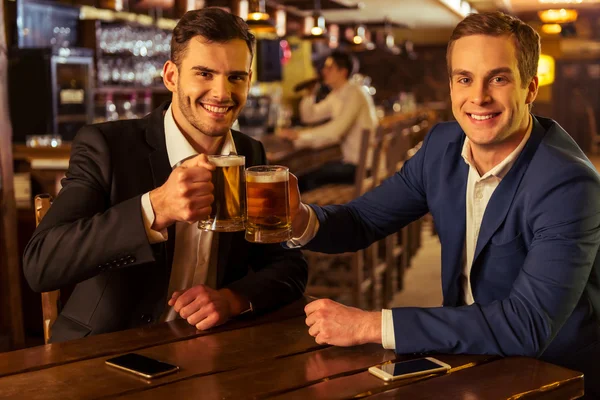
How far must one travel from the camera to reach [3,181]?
3.95 m

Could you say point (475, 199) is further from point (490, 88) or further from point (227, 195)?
point (227, 195)

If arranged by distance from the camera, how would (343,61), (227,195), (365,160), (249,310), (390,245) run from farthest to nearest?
(343,61) < (390,245) < (365,160) < (249,310) < (227,195)

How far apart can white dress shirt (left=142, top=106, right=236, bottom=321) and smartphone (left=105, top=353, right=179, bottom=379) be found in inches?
21.5

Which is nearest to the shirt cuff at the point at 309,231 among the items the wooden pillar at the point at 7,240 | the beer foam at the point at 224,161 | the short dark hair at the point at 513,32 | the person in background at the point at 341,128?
the beer foam at the point at 224,161

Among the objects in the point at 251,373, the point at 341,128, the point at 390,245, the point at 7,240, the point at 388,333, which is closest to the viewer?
the point at 251,373

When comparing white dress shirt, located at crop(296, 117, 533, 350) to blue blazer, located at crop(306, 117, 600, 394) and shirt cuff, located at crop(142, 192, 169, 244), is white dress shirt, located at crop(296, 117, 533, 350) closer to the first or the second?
blue blazer, located at crop(306, 117, 600, 394)

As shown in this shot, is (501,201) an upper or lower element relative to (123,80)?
lower

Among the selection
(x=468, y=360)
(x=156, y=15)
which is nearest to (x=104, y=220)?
(x=468, y=360)

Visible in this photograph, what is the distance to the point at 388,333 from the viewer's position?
1691 mm

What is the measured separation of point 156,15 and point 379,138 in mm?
5221

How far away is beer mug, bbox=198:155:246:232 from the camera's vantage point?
5.82 ft

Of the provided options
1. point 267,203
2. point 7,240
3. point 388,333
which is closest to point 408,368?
point 388,333

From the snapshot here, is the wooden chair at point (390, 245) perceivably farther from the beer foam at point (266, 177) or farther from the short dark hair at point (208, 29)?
the beer foam at point (266, 177)

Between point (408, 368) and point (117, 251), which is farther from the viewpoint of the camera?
point (117, 251)
